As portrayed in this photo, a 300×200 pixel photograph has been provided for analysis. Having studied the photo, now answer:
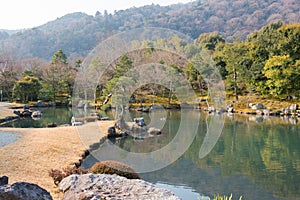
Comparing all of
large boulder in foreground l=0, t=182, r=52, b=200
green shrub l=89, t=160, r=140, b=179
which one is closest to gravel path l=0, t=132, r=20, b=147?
green shrub l=89, t=160, r=140, b=179

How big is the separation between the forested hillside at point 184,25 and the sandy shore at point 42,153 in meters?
82.2

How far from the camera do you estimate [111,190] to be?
584 centimetres

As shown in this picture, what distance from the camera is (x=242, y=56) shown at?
3706 cm

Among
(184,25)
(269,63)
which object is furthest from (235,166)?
(184,25)

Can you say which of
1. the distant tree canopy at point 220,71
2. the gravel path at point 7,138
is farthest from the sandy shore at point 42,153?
the distant tree canopy at point 220,71

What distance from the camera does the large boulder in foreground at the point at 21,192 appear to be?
4637mm

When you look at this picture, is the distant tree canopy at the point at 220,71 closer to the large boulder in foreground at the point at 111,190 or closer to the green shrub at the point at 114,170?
the green shrub at the point at 114,170

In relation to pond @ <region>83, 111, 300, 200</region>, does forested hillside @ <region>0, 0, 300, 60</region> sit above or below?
above

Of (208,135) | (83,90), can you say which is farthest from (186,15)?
(208,135)

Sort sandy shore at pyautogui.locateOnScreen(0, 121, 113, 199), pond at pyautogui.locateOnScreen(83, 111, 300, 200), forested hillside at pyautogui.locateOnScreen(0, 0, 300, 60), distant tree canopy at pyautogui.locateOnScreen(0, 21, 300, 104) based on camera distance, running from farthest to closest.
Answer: forested hillside at pyautogui.locateOnScreen(0, 0, 300, 60)
distant tree canopy at pyautogui.locateOnScreen(0, 21, 300, 104)
pond at pyautogui.locateOnScreen(83, 111, 300, 200)
sandy shore at pyautogui.locateOnScreen(0, 121, 113, 199)

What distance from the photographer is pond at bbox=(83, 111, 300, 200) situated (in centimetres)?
924

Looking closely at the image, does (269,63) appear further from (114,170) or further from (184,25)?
(184,25)

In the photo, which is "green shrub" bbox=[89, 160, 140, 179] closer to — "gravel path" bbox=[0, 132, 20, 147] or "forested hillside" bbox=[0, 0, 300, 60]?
"gravel path" bbox=[0, 132, 20, 147]

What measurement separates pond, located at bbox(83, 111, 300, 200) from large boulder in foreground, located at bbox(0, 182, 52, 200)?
4.74m
